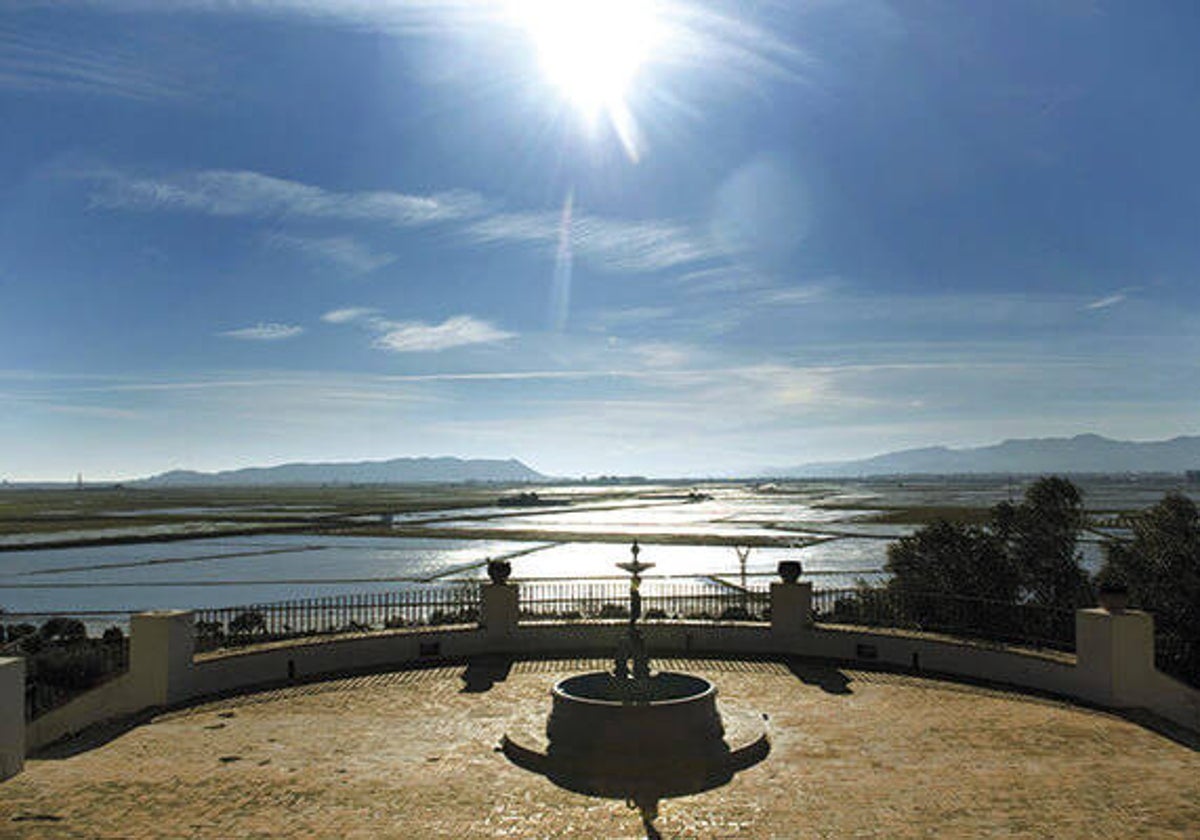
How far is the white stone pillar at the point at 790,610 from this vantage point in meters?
16.7

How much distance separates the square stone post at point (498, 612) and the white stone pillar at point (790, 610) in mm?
5065

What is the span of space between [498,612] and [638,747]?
22.3 feet

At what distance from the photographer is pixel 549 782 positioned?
1005 cm

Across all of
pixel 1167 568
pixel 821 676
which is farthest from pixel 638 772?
pixel 1167 568

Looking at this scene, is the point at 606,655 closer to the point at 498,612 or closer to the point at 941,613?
the point at 498,612

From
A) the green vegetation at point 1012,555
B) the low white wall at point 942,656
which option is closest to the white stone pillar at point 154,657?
the low white wall at point 942,656

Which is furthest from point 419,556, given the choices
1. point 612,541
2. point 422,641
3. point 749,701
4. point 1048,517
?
point 749,701

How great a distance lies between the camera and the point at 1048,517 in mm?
30406

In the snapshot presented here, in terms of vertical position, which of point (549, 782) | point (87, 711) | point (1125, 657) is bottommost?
point (87, 711)

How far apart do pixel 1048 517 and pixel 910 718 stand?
21109mm

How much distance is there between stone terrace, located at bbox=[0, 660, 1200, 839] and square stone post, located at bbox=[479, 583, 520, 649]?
2681 millimetres

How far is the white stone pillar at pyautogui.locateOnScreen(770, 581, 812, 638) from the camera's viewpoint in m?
16.7

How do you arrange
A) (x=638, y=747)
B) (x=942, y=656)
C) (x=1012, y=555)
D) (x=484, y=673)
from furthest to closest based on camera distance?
(x=1012, y=555) → (x=484, y=673) → (x=942, y=656) → (x=638, y=747)

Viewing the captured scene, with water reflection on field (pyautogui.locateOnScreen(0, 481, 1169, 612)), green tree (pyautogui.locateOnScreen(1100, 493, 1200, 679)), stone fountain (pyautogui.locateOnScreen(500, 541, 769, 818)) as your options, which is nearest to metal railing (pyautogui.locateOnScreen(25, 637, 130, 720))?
stone fountain (pyautogui.locateOnScreen(500, 541, 769, 818))
